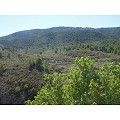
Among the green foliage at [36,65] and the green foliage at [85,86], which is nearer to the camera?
the green foliage at [85,86]

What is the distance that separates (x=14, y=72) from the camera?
30.5 metres

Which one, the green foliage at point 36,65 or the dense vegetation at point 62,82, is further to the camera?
the green foliage at point 36,65

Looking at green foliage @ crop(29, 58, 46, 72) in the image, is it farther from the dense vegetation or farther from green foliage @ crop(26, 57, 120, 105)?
green foliage @ crop(26, 57, 120, 105)

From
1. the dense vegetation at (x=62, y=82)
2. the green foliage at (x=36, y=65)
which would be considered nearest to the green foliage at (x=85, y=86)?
the dense vegetation at (x=62, y=82)

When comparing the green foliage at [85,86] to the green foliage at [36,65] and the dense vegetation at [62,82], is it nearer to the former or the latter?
the dense vegetation at [62,82]

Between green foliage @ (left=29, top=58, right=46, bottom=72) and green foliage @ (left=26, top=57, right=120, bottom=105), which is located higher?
green foliage @ (left=26, top=57, right=120, bottom=105)

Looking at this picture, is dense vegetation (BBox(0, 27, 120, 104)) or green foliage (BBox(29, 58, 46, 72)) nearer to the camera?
dense vegetation (BBox(0, 27, 120, 104))

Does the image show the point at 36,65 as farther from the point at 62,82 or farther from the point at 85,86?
the point at 85,86

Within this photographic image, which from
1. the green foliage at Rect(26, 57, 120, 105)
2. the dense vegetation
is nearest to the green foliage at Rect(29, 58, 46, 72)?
the dense vegetation

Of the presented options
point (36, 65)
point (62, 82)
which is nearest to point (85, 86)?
point (62, 82)

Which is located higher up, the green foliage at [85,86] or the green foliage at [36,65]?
the green foliage at [85,86]
